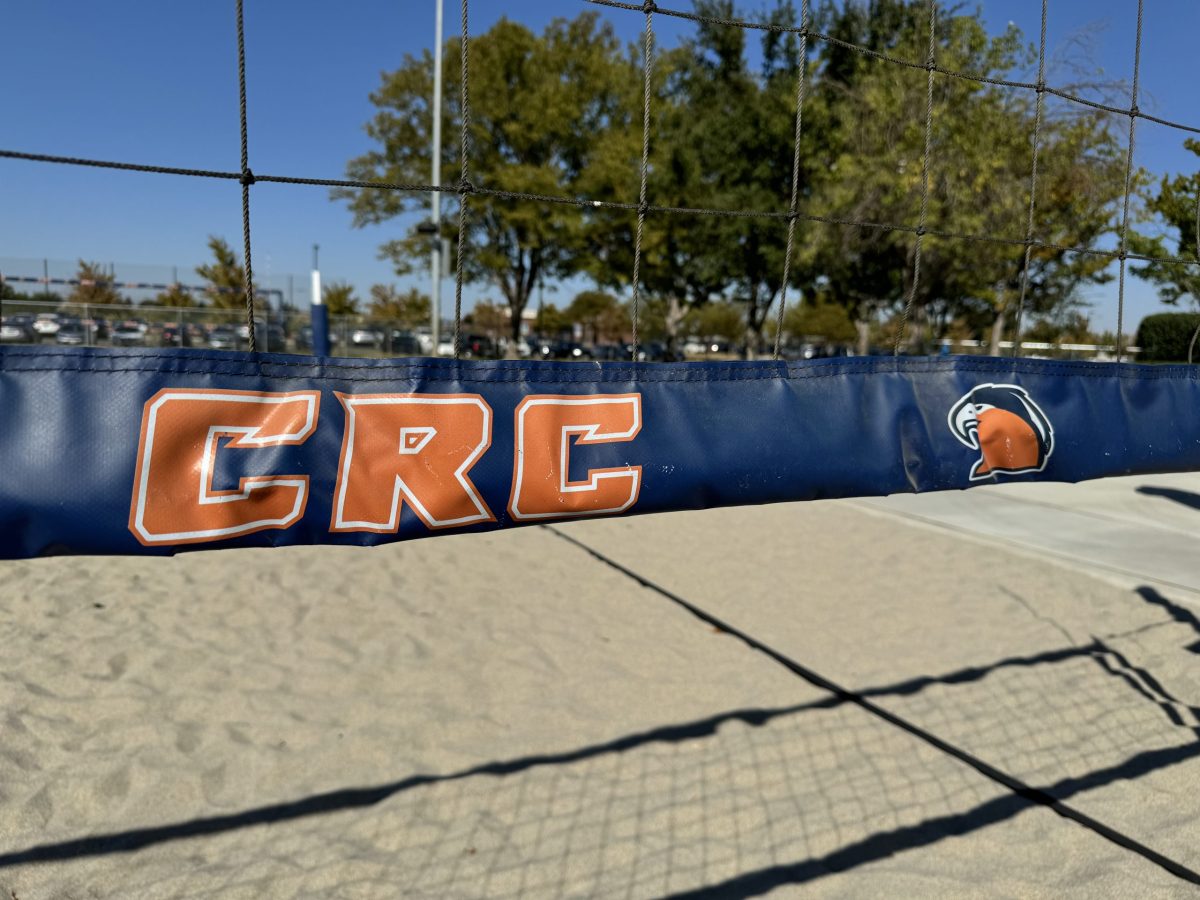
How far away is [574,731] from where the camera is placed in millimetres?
4207

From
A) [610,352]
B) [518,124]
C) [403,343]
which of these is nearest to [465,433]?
[518,124]

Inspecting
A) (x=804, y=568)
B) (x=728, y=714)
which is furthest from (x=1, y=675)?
(x=804, y=568)

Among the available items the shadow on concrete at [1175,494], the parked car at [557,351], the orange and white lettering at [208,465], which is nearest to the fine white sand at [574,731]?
the orange and white lettering at [208,465]

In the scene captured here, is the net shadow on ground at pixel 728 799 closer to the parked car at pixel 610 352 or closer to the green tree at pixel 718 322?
the parked car at pixel 610 352

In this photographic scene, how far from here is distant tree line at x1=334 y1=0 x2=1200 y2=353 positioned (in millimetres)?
13820

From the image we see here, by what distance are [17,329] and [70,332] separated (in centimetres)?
116

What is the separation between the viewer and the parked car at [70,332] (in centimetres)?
2123

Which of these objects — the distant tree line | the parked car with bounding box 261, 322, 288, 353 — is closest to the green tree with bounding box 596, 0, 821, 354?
the distant tree line

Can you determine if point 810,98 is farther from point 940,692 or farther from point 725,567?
point 940,692

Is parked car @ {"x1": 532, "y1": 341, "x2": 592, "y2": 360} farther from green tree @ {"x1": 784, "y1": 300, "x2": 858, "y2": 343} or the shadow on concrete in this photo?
the shadow on concrete

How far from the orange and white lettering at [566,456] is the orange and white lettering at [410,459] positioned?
97 millimetres

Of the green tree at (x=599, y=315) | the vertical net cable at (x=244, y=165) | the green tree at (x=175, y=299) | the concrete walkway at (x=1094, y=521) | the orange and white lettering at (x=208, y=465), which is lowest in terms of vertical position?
the concrete walkway at (x=1094, y=521)

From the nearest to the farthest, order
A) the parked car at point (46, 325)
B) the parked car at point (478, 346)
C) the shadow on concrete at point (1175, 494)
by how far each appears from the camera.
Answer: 1. the shadow on concrete at point (1175, 494)
2. the parked car at point (46, 325)
3. the parked car at point (478, 346)

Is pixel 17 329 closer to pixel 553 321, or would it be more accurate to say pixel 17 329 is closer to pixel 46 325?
pixel 46 325
